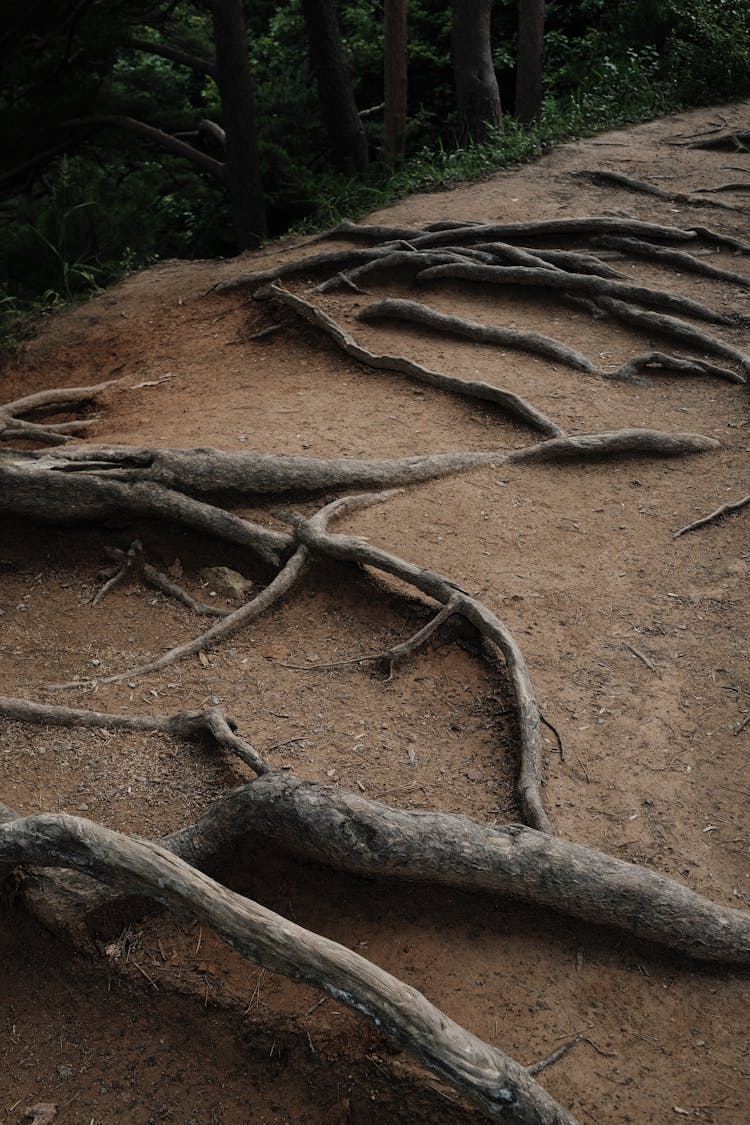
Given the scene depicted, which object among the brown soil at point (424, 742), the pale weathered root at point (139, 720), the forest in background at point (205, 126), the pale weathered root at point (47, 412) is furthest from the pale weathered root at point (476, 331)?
the pale weathered root at point (139, 720)

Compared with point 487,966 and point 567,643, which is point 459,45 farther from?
point 487,966

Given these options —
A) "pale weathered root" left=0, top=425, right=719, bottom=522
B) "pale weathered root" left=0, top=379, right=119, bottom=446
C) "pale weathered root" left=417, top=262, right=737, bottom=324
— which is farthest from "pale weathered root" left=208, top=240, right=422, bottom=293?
"pale weathered root" left=0, top=425, right=719, bottom=522

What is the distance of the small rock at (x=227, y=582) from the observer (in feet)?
16.4

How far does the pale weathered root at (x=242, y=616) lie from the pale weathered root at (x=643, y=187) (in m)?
5.56

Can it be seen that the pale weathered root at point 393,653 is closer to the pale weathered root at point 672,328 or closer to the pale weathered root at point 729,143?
the pale weathered root at point 672,328

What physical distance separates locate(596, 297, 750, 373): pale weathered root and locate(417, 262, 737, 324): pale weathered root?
3.1 inches

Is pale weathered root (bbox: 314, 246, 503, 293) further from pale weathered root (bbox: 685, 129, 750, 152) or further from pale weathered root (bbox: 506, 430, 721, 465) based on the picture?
pale weathered root (bbox: 685, 129, 750, 152)

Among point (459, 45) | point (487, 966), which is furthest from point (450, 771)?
point (459, 45)

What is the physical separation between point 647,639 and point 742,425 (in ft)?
7.16

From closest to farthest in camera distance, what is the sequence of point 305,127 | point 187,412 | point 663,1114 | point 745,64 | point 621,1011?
1. point 663,1114
2. point 621,1011
3. point 187,412
4. point 745,64
5. point 305,127

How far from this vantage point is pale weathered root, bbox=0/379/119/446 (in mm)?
6512

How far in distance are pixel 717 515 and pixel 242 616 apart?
2.40 meters

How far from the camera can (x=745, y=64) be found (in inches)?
484

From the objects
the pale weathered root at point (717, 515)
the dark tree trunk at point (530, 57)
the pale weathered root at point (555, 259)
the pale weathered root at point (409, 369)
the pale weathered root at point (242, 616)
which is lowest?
the pale weathered root at point (717, 515)
